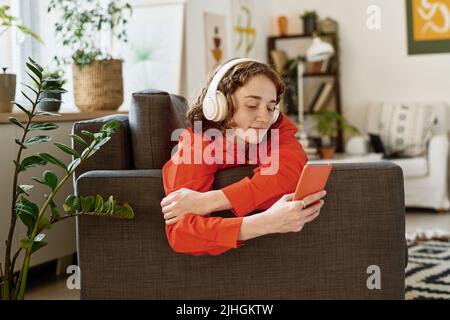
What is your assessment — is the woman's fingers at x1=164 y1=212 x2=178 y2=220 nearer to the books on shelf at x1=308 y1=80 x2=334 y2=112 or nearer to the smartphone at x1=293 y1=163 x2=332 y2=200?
the smartphone at x1=293 y1=163 x2=332 y2=200

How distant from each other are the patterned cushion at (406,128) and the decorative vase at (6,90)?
131 inches

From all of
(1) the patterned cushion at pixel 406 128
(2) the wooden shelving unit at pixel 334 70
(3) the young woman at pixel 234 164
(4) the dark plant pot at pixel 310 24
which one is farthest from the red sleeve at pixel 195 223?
(4) the dark plant pot at pixel 310 24

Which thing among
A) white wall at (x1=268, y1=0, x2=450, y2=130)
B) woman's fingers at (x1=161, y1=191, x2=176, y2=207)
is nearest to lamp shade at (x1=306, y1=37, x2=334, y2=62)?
white wall at (x1=268, y1=0, x2=450, y2=130)

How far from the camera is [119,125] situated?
217 centimetres

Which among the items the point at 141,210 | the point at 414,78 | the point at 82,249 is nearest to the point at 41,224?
the point at 82,249

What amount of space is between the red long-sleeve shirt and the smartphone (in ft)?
0.34

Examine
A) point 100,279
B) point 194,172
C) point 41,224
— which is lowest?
point 100,279

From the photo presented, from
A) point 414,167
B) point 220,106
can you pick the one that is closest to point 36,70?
point 220,106

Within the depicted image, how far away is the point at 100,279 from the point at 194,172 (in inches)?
16.9

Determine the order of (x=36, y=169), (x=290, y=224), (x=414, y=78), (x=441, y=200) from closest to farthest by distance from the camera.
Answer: (x=290, y=224), (x=36, y=169), (x=441, y=200), (x=414, y=78)

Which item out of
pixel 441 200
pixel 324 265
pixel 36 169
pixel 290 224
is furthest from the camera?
pixel 441 200

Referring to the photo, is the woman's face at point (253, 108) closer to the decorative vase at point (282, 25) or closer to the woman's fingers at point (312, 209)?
the woman's fingers at point (312, 209)

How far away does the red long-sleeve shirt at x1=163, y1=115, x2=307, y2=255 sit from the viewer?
1850 mm

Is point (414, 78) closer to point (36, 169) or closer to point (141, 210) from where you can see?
point (36, 169)
